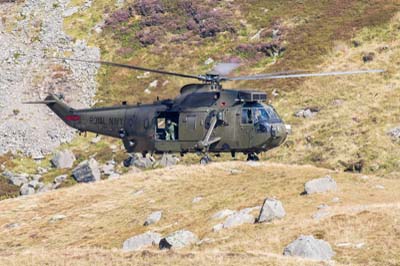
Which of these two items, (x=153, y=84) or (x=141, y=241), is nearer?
(x=141, y=241)

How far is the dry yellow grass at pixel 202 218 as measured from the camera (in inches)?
862

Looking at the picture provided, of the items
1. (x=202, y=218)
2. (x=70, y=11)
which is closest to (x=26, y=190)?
(x=202, y=218)

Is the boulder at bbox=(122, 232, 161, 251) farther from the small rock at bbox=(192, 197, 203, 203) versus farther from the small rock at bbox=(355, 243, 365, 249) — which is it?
the small rock at bbox=(355, 243, 365, 249)

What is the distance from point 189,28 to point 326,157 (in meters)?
25.3

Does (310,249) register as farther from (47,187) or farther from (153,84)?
(153,84)

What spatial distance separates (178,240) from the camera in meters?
25.8

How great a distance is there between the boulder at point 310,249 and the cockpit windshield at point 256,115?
20.1 ft

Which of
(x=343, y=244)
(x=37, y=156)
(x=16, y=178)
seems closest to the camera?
(x=343, y=244)

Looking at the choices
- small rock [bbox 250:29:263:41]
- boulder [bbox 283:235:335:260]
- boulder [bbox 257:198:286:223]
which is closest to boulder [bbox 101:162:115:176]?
small rock [bbox 250:29:263:41]

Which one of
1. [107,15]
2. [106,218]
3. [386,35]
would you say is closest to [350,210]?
[106,218]

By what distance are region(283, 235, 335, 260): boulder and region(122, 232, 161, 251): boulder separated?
673 centimetres

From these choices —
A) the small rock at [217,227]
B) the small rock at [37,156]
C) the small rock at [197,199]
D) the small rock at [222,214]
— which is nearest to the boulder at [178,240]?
the small rock at [217,227]

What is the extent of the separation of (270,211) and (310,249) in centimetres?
553

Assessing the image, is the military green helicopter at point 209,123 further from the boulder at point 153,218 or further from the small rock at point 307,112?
the small rock at point 307,112
